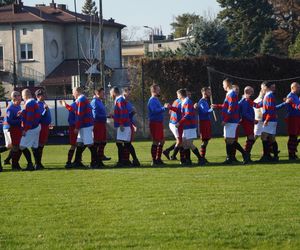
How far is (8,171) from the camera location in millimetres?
18391

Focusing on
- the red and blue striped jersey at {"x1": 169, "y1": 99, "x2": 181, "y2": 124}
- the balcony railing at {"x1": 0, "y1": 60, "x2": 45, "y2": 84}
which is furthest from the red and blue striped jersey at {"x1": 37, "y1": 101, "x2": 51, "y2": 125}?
the balcony railing at {"x1": 0, "y1": 60, "x2": 45, "y2": 84}

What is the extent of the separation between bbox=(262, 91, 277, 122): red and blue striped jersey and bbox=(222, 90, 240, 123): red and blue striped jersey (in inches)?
30.0

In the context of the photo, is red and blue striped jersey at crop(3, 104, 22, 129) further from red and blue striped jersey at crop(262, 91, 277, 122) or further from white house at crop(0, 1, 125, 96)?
white house at crop(0, 1, 125, 96)

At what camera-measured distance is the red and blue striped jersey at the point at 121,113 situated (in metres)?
19.0

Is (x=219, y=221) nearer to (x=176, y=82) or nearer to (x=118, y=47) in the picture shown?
(x=176, y=82)

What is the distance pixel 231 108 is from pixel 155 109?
6.65ft

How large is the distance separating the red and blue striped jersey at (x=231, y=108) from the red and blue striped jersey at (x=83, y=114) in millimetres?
3370

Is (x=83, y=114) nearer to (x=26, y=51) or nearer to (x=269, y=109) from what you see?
(x=269, y=109)

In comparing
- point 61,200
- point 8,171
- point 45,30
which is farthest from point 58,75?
point 61,200

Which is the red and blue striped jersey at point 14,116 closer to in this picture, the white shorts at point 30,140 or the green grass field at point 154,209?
the white shorts at point 30,140

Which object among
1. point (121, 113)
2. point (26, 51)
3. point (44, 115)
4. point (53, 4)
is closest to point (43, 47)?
point (26, 51)

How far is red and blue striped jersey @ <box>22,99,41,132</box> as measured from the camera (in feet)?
60.3

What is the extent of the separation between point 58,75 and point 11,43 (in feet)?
17.5

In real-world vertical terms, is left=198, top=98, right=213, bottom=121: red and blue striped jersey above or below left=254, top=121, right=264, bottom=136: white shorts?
above
